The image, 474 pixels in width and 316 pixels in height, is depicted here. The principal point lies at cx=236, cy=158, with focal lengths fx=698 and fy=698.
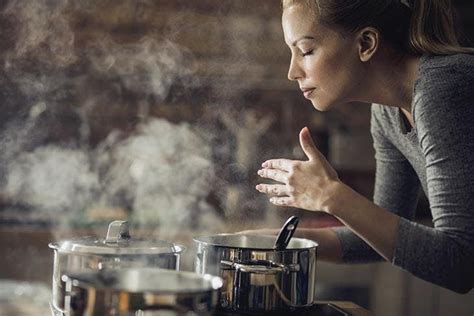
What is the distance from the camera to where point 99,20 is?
11.4ft

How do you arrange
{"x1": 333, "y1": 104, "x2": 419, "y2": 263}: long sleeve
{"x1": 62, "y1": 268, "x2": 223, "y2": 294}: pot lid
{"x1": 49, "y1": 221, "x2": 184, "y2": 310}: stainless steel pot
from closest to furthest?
1. {"x1": 62, "y1": 268, "x2": 223, "y2": 294}: pot lid
2. {"x1": 49, "y1": 221, "x2": 184, "y2": 310}: stainless steel pot
3. {"x1": 333, "y1": 104, "x2": 419, "y2": 263}: long sleeve

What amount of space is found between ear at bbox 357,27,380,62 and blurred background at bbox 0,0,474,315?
189cm

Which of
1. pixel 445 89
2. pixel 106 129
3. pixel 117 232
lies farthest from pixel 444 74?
A: pixel 106 129

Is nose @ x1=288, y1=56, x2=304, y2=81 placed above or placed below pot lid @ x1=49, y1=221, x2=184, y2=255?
above

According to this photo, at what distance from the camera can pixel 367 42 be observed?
4.78 ft

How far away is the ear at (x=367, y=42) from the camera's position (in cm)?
145

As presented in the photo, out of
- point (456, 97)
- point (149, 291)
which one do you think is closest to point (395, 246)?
point (456, 97)

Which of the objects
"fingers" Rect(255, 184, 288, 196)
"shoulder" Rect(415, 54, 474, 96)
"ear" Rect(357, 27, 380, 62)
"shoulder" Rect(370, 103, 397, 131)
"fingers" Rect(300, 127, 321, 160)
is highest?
"ear" Rect(357, 27, 380, 62)

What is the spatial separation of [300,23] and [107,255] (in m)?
0.64

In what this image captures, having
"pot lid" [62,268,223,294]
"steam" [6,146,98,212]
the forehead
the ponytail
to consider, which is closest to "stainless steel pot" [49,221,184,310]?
"pot lid" [62,268,223,294]

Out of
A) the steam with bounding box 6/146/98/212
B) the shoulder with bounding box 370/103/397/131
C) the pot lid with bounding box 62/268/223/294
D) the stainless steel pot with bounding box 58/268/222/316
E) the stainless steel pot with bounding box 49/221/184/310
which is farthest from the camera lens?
the steam with bounding box 6/146/98/212

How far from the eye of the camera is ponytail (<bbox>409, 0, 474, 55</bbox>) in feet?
4.63

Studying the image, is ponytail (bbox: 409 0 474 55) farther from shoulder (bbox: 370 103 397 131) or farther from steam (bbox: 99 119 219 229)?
steam (bbox: 99 119 219 229)

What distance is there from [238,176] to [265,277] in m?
2.39
